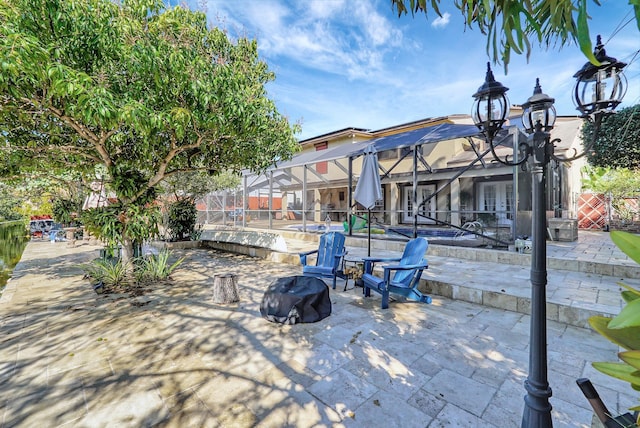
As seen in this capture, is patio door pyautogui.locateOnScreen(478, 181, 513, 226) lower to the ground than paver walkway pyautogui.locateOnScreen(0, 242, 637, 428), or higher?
→ higher

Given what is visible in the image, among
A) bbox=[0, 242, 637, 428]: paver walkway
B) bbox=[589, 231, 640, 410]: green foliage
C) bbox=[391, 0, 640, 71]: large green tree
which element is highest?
bbox=[391, 0, 640, 71]: large green tree

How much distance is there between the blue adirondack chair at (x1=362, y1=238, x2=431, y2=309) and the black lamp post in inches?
83.3

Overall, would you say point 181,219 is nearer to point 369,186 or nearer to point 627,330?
point 369,186

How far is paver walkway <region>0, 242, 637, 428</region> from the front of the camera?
2.08m

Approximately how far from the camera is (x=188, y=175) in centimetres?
1008

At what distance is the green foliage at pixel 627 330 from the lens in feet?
1.88

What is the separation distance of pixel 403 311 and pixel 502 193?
11.4m

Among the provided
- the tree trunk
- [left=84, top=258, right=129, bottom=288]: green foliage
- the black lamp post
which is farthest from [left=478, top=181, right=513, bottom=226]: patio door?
[left=84, top=258, right=129, bottom=288]: green foliage

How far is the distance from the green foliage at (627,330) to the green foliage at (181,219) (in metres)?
11.0

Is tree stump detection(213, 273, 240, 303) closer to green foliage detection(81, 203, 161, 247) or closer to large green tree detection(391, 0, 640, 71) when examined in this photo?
green foliage detection(81, 203, 161, 247)

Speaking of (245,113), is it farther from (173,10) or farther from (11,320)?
(11,320)

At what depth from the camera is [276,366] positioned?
2709 millimetres

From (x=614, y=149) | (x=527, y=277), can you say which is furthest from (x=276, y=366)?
(x=614, y=149)

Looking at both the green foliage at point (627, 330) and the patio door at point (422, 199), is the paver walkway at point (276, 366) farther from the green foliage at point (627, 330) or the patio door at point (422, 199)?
the patio door at point (422, 199)
